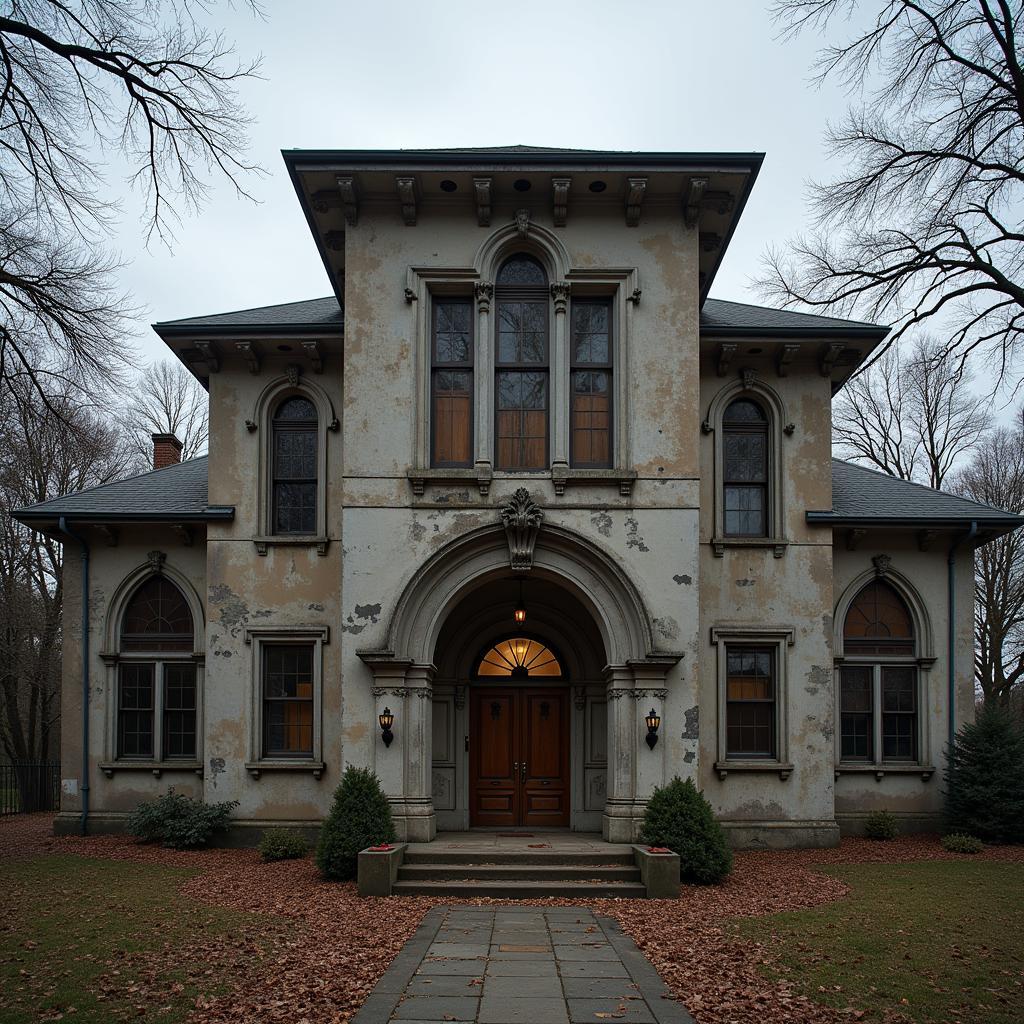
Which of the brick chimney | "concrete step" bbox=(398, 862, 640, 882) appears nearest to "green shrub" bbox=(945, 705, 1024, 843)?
"concrete step" bbox=(398, 862, 640, 882)

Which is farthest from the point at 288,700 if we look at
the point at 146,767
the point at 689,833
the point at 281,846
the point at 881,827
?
the point at 881,827

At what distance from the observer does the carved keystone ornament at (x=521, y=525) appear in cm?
1412

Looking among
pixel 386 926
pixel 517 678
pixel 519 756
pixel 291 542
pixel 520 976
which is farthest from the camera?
pixel 517 678

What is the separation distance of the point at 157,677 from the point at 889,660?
12860 millimetres

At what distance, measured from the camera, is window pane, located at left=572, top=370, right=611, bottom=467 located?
14711 mm

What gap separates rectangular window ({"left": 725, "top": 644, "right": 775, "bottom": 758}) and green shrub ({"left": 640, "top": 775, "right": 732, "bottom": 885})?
3352 mm

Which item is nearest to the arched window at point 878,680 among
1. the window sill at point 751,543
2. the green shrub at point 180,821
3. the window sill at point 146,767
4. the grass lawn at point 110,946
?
the window sill at point 751,543

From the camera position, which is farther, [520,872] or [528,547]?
[528,547]

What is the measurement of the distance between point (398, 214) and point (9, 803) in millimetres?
17104

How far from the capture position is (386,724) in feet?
45.4

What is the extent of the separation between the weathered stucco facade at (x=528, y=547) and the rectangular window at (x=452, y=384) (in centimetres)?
17

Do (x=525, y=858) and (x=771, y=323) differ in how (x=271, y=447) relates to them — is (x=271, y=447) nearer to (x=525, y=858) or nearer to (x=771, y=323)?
(x=525, y=858)

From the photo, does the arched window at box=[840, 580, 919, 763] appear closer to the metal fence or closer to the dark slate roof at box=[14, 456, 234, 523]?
the dark slate roof at box=[14, 456, 234, 523]

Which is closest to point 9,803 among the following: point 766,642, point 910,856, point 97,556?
point 97,556
